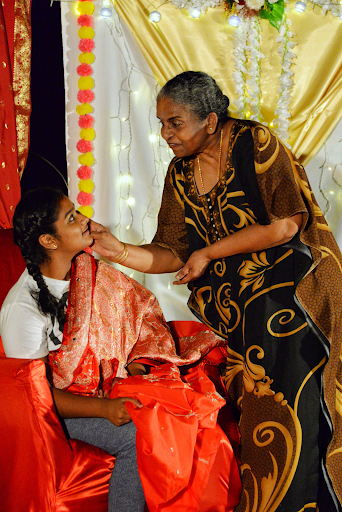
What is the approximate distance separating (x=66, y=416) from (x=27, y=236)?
657 millimetres

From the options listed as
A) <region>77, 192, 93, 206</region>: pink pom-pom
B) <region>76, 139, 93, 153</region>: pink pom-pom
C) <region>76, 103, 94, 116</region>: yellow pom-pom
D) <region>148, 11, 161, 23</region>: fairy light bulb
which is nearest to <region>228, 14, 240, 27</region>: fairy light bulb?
<region>148, 11, 161, 23</region>: fairy light bulb

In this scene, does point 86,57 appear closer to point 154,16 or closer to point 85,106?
point 85,106

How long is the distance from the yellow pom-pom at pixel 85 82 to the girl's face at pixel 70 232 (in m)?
1.24

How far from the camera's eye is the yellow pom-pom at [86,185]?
279cm

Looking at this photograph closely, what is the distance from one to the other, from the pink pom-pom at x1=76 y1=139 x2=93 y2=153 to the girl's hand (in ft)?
5.53

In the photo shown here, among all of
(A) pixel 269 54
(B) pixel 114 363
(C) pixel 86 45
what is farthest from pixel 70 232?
(A) pixel 269 54

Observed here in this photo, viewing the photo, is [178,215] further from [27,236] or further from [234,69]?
[234,69]

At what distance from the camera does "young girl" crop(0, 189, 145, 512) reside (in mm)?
1475

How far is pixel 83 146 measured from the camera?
274 cm

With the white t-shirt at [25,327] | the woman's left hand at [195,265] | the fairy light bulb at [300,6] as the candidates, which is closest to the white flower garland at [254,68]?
the fairy light bulb at [300,6]

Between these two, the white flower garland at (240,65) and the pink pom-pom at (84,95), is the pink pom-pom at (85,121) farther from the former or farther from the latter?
the white flower garland at (240,65)

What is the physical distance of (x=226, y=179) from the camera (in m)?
1.70

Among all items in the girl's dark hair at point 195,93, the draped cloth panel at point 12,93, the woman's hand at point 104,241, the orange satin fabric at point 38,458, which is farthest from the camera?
the draped cloth panel at point 12,93

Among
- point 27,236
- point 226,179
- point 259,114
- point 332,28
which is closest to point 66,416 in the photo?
point 27,236
